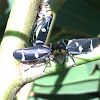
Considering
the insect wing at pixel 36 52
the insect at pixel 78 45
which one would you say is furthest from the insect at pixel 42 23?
the insect at pixel 78 45

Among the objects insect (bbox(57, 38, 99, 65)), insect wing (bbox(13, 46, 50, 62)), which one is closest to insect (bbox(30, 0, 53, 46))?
insect wing (bbox(13, 46, 50, 62))

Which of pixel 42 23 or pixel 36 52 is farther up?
pixel 42 23

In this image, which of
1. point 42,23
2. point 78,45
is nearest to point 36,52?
point 42,23

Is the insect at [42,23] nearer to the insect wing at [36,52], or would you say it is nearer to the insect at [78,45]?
the insect wing at [36,52]

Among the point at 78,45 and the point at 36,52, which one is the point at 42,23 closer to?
the point at 36,52

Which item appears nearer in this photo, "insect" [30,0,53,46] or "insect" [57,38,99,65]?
"insect" [30,0,53,46]

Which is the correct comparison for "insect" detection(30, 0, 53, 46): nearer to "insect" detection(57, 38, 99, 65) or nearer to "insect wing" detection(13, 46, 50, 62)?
"insect wing" detection(13, 46, 50, 62)

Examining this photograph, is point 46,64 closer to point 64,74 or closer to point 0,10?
point 64,74

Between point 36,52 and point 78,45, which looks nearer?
point 36,52

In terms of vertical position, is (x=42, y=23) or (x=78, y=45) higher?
(x=42, y=23)
